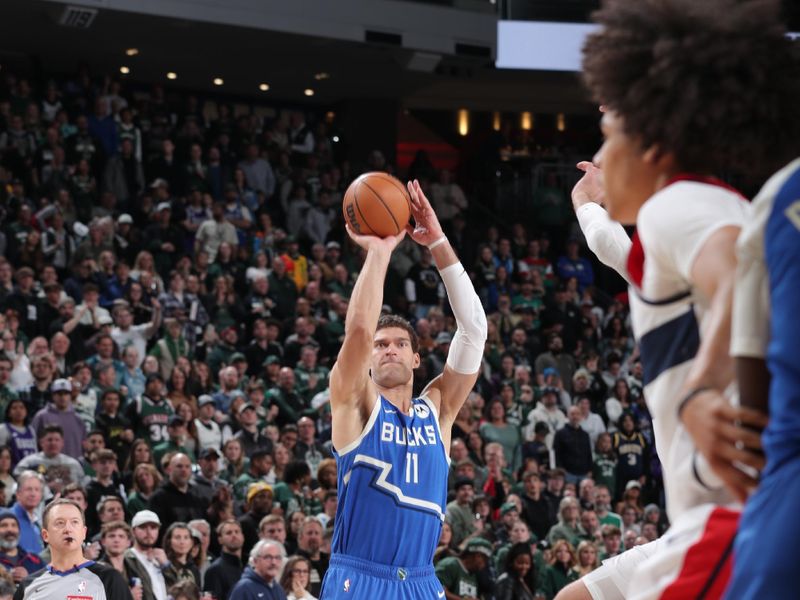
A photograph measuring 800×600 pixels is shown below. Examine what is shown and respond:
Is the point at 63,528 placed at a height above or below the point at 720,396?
below

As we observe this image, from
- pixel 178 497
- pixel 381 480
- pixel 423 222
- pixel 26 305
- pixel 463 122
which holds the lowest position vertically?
pixel 178 497

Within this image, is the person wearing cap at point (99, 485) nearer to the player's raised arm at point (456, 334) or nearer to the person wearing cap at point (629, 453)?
the player's raised arm at point (456, 334)

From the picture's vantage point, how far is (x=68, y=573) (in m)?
8.47

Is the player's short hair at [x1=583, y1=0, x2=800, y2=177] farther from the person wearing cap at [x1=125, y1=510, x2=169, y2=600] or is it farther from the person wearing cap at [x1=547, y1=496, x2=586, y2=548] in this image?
the person wearing cap at [x1=547, y1=496, x2=586, y2=548]

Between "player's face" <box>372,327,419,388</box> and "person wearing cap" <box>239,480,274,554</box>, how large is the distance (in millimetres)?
5535

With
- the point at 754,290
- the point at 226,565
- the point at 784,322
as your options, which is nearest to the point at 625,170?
the point at 754,290

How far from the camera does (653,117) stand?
3037 millimetres

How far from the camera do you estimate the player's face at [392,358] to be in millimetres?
6234

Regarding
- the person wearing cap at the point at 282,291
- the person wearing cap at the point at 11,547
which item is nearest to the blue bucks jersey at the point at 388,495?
the person wearing cap at the point at 11,547

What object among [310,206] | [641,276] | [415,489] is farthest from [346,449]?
[310,206]

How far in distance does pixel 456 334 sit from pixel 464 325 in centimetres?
7

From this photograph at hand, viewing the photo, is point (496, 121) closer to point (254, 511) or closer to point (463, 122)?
point (463, 122)

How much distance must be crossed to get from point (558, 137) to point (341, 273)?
9.72 m

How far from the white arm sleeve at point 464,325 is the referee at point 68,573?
129 inches
